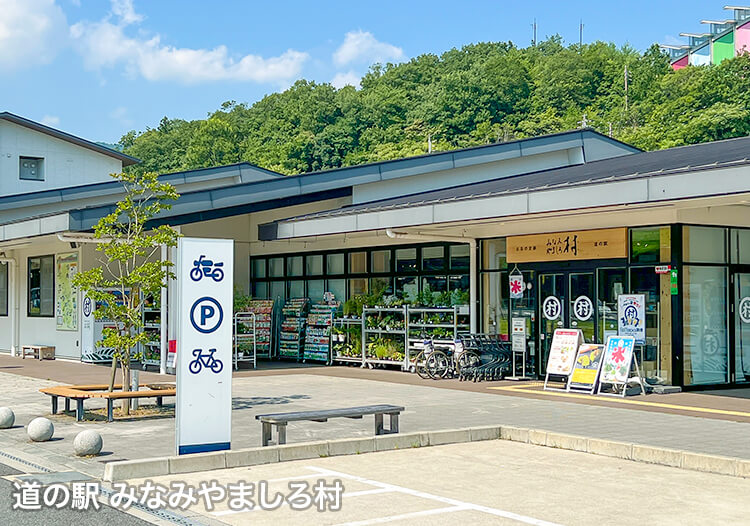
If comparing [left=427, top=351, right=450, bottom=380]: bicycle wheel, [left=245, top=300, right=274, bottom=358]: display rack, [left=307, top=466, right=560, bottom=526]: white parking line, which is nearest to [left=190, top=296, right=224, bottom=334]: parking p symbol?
[left=307, top=466, right=560, bottom=526]: white parking line

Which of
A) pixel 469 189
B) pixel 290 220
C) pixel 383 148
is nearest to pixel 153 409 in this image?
pixel 290 220

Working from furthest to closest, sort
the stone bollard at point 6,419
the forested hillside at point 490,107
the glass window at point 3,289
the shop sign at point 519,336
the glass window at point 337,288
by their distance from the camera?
1. the forested hillside at point 490,107
2. the glass window at point 3,289
3. the glass window at point 337,288
4. the shop sign at point 519,336
5. the stone bollard at point 6,419

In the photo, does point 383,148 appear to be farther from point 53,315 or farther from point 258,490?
point 258,490

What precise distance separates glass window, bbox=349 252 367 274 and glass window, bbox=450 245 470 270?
3.21 m

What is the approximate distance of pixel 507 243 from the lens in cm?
2023

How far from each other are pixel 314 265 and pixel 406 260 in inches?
153

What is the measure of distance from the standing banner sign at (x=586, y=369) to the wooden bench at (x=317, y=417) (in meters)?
5.77

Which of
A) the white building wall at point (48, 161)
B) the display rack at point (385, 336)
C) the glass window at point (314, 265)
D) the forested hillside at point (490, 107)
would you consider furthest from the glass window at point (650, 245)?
the forested hillside at point (490, 107)

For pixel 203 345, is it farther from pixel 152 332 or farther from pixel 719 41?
pixel 719 41

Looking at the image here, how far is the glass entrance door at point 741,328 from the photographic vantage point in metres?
17.8

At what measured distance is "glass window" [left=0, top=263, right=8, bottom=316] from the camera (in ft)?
103

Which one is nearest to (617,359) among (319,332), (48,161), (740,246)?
(740,246)

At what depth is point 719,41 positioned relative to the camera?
358ft

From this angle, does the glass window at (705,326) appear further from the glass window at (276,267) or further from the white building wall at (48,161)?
the white building wall at (48,161)
